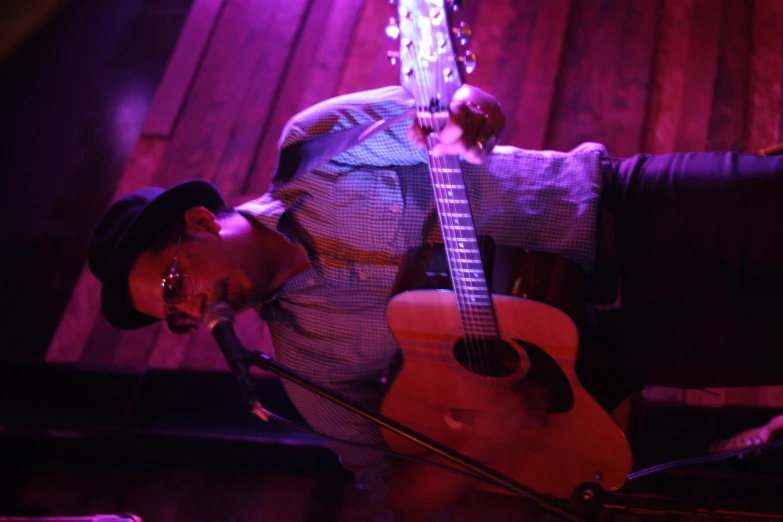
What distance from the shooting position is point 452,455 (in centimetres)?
121

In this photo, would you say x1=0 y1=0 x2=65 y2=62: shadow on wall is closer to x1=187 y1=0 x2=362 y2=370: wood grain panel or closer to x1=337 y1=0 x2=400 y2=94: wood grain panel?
x1=187 y1=0 x2=362 y2=370: wood grain panel

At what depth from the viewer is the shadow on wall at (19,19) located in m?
3.54

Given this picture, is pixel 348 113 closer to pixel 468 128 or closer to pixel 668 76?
pixel 468 128

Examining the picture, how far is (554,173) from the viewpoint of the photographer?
5.28 ft

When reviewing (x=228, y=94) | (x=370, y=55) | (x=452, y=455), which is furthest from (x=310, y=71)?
(x=452, y=455)

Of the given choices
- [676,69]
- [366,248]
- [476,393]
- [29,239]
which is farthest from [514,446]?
Result: [29,239]

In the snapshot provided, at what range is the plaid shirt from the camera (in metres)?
1.58

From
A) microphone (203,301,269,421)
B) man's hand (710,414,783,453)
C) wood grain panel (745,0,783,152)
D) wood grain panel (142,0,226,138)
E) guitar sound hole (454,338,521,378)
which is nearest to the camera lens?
microphone (203,301,269,421)

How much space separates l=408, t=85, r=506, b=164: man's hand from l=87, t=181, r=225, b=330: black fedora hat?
80 cm

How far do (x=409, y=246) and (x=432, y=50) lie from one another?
1.99 feet

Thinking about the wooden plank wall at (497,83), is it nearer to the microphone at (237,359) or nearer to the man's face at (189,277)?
the man's face at (189,277)

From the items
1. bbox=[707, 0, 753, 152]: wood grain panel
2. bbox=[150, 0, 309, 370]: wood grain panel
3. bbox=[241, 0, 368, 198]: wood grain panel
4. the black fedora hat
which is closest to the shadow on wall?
bbox=[150, 0, 309, 370]: wood grain panel

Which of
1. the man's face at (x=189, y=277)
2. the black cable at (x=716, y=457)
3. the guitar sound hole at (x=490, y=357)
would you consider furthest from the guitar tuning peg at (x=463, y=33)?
the black cable at (x=716, y=457)

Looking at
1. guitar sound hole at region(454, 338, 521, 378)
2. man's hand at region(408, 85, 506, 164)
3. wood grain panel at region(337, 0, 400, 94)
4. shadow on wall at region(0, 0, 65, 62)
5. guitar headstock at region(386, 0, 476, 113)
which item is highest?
guitar headstock at region(386, 0, 476, 113)
